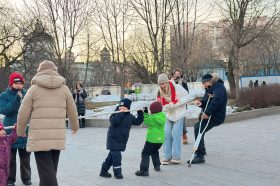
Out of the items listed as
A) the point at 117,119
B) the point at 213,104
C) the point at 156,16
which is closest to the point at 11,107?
the point at 117,119

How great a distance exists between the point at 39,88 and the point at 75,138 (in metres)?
8.17

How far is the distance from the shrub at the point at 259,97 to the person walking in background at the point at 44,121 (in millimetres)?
15643

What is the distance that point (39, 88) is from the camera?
5.21 metres

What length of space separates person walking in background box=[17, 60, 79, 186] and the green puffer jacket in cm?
226

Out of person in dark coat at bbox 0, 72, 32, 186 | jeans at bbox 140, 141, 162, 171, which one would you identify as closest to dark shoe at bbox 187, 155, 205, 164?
jeans at bbox 140, 141, 162, 171

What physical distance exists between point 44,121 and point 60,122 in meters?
0.21

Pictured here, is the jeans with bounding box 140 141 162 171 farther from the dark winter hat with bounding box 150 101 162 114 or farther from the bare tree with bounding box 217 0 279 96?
the bare tree with bounding box 217 0 279 96

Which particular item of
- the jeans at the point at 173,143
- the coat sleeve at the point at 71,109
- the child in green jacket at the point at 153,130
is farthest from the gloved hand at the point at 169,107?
the coat sleeve at the point at 71,109

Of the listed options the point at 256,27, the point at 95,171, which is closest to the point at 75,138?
the point at 95,171

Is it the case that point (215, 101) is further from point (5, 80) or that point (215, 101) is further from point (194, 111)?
point (5, 80)

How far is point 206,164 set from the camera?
8047mm

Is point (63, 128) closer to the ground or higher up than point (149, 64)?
closer to the ground

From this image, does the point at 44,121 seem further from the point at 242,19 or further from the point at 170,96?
the point at 242,19

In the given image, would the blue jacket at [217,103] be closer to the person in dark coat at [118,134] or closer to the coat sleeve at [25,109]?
the person in dark coat at [118,134]
